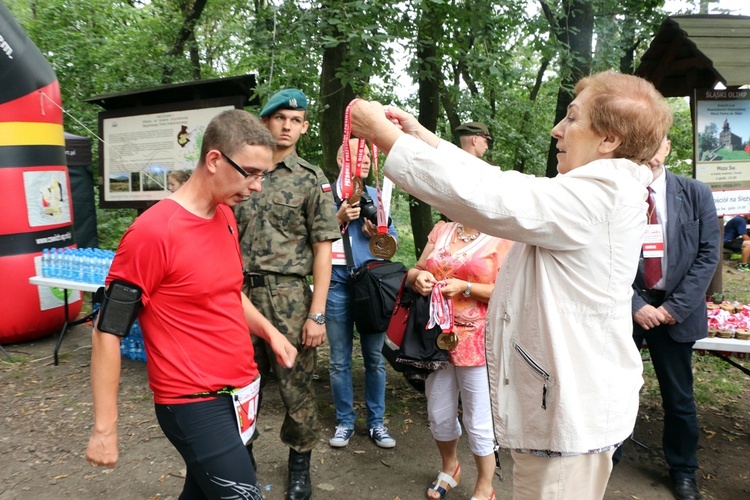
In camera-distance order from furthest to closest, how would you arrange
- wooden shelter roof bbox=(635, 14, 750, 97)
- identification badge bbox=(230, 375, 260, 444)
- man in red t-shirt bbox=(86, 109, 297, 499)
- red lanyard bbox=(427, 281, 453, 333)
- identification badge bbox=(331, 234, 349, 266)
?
wooden shelter roof bbox=(635, 14, 750, 97) < identification badge bbox=(331, 234, 349, 266) < red lanyard bbox=(427, 281, 453, 333) < identification badge bbox=(230, 375, 260, 444) < man in red t-shirt bbox=(86, 109, 297, 499)

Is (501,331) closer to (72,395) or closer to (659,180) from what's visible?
(659,180)

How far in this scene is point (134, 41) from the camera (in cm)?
1099

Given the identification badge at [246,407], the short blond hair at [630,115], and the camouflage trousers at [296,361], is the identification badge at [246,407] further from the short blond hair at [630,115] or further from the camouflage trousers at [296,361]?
the short blond hair at [630,115]

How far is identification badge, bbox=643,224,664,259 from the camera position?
3.50 metres

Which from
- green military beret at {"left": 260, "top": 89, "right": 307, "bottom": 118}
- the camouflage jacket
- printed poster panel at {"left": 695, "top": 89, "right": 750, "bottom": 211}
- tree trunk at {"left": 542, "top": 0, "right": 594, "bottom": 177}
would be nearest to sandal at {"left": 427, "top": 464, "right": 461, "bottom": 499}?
the camouflage jacket

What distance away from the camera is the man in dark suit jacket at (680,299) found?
11.2ft

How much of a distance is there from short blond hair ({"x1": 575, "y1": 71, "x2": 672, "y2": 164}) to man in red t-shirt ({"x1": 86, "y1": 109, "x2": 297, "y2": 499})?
120 cm

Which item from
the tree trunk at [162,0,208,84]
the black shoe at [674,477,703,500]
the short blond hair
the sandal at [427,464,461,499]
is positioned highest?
the tree trunk at [162,0,208,84]

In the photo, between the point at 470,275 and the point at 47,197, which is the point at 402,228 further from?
the point at 470,275

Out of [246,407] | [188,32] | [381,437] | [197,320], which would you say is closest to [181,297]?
[197,320]

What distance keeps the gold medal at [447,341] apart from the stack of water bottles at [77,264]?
3626 mm

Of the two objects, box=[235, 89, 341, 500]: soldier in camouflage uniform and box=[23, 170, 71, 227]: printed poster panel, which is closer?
box=[235, 89, 341, 500]: soldier in camouflage uniform

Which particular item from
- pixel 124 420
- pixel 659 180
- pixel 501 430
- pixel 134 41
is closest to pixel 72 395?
pixel 124 420

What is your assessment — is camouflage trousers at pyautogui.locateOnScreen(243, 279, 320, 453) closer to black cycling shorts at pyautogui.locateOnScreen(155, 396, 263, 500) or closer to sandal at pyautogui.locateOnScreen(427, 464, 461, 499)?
sandal at pyautogui.locateOnScreen(427, 464, 461, 499)
